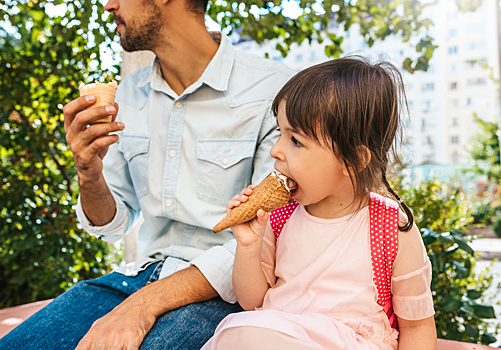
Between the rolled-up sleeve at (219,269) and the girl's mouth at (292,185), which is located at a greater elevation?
the girl's mouth at (292,185)

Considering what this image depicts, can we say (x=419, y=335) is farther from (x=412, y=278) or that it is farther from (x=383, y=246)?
(x=383, y=246)

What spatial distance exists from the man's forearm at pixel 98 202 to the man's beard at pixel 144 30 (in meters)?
0.74

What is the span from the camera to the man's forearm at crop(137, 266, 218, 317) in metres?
1.48

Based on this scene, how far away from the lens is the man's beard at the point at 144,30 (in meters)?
1.95

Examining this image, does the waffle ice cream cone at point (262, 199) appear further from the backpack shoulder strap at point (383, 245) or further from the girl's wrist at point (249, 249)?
the backpack shoulder strap at point (383, 245)

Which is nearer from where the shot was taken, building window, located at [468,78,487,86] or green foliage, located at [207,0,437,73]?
green foliage, located at [207,0,437,73]

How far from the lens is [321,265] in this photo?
137 cm

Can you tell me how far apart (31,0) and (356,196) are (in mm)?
3129

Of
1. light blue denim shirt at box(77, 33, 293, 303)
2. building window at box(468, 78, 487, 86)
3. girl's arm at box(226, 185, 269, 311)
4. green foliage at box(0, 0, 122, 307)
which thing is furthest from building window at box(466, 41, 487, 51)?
girl's arm at box(226, 185, 269, 311)

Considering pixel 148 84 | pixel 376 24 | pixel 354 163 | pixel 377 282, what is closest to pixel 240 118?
pixel 148 84

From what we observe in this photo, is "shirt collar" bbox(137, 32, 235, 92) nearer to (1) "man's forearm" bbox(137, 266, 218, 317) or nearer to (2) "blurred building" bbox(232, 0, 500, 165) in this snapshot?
(1) "man's forearm" bbox(137, 266, 218, 317)

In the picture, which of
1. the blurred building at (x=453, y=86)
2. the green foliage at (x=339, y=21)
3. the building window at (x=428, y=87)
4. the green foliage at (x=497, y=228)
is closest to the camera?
the green foliage at (x=339, y=21)

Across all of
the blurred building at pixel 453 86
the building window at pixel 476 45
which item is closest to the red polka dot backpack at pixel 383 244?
the blurred building at pixel 453 86

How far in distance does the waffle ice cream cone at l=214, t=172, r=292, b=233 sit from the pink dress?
21 cm
